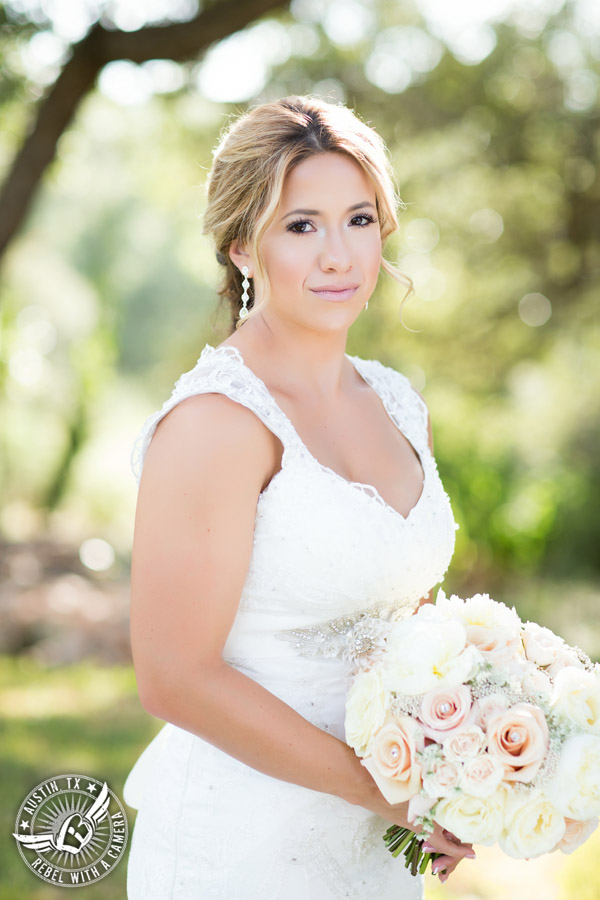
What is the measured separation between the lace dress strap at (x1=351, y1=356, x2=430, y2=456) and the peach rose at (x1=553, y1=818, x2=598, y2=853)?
43.9 inches

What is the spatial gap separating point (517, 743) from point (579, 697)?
0.69ft

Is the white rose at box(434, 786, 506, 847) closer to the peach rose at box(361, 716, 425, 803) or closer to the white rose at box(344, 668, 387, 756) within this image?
the peach rose at box(361, 716, 425, 803)

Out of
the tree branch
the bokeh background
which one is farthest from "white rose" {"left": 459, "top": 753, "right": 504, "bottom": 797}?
the tree branch

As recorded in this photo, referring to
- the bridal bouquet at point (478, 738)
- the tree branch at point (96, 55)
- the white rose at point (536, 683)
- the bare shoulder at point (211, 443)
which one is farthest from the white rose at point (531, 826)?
the tree branch at point (96, 55)

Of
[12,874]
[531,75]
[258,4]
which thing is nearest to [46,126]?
[258,4]

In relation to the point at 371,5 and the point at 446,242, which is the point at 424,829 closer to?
the point at 371,5

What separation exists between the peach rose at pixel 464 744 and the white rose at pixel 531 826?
124mm

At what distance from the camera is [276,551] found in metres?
2.07

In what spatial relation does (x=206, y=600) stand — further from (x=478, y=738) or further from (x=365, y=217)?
(x=365, y=217)

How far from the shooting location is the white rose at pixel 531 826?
180cm

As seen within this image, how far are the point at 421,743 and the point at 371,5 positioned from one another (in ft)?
25.1

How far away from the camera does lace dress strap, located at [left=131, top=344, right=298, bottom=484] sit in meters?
2.02

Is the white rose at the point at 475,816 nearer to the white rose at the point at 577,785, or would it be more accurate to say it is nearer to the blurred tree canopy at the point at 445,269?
the white rose at the point at 577,785

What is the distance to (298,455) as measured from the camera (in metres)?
2.12
